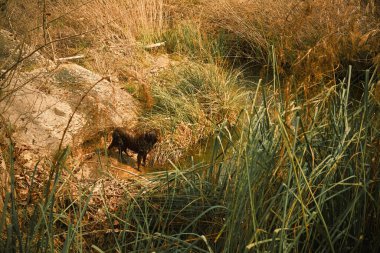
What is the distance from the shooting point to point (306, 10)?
2482 mm

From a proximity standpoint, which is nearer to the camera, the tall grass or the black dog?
the tall grass

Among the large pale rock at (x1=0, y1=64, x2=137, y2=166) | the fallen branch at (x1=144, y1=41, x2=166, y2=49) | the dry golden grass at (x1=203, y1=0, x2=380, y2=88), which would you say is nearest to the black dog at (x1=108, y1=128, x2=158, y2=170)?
the large pale rock at (x1=0, y1=64, x2=137, y2=166)

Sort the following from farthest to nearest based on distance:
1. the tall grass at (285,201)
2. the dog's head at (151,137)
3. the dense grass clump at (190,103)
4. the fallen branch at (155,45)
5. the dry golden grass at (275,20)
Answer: the fallen branch at (155,45)
the dry golden grass at (275,20)
the dense grass clump at (190,103)
the dog's head at (151,137)
the tall grass at (285,201)

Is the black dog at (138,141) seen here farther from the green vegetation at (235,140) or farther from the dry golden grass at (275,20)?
the dry golden grass at (275,20)

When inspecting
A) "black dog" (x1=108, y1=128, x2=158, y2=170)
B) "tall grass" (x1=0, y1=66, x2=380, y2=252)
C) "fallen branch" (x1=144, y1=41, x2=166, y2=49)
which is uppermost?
"fallen branch" (x1=144, y1=41, x2=166, y2=49)

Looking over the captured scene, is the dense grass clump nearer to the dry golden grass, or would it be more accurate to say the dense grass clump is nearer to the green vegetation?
the green vegetation

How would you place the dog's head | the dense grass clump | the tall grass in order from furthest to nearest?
the dense grass clump → the dog's head → the tall grass

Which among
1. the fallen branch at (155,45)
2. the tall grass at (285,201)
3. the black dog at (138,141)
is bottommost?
the black dog at (138,141)

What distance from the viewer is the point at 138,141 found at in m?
4.91

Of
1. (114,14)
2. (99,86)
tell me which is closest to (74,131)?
(99,86)

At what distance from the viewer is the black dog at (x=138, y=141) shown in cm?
488

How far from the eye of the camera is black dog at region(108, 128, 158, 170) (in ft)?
16.0

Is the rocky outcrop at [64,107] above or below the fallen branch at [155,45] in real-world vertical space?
below

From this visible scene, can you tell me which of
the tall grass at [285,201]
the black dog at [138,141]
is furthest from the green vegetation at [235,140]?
the black dog at [138,141]
